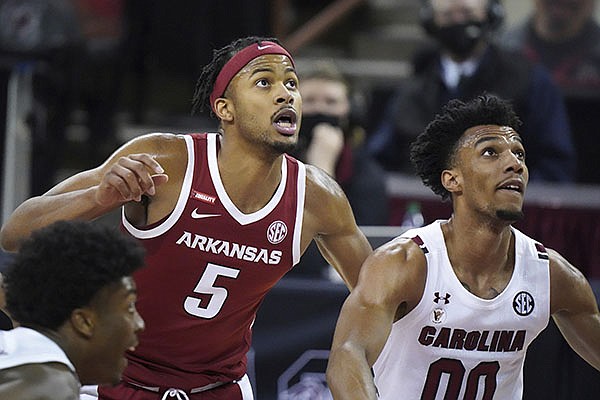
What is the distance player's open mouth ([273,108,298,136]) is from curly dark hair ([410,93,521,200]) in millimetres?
651

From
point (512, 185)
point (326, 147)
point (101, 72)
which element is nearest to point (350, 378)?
point (512, 185)

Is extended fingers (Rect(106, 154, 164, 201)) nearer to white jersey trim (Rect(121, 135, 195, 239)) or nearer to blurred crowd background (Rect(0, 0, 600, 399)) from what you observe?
white jersey trim (Rect(121, 135, 195, 239))

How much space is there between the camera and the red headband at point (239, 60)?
15.7 ft

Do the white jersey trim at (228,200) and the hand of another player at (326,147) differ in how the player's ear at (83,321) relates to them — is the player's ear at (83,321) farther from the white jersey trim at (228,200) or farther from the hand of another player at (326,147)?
the hand of another player at (326,147)

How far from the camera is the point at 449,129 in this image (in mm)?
4988

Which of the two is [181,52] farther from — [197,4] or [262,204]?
[262,204]

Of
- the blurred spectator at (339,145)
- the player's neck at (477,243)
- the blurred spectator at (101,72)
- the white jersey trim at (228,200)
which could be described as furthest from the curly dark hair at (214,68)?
the blurred spectator at (101,72)

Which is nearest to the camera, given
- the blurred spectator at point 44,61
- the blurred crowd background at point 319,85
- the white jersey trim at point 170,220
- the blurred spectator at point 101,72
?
the white jersey trim at point 170,220

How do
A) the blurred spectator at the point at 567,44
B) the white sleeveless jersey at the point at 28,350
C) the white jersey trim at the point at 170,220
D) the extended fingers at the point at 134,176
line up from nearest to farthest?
the white sleeveless jersey at the point at 28,350
the extended fingers at the point at 134,176
the white jersey trim at the point at 170,220
the blurred spectator at the point at 567,44

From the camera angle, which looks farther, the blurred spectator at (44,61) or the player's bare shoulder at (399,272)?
the blurred spectator at (44,61)

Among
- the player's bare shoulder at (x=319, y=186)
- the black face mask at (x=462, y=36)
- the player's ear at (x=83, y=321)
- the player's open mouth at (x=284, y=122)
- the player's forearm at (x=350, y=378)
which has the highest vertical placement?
the black face mask at (x=462, y=36)

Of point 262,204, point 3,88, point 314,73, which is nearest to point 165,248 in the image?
point 262,204

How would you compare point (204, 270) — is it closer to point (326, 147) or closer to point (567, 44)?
point (326, 147)

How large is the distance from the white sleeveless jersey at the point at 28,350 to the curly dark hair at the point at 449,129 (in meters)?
2.16
